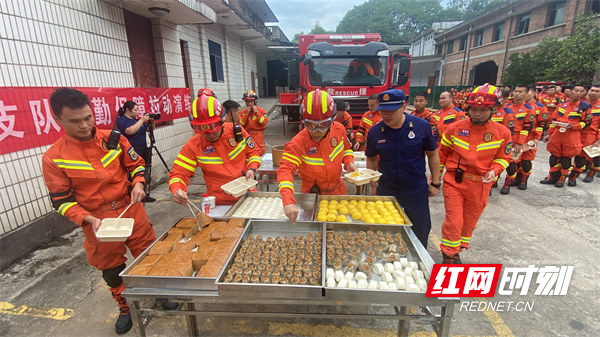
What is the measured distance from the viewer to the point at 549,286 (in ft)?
10.6

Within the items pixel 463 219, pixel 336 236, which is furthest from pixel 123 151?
pixel 463 219

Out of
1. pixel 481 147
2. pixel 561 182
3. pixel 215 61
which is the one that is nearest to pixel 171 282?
pixel 481 147

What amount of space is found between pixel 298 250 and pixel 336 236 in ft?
1.20

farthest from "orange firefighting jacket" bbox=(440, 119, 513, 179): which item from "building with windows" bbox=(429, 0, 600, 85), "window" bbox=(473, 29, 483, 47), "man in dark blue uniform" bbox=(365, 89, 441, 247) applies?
"window" bbox=(473, 29, 483, 47)

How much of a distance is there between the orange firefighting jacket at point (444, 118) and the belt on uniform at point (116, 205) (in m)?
4.97

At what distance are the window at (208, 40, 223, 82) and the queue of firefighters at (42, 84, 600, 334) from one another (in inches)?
399

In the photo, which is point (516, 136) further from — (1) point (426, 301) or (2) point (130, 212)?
(2) point (130, 212)

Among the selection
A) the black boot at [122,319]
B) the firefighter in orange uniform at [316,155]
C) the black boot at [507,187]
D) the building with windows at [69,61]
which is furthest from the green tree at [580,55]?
the black boot at [122,319]

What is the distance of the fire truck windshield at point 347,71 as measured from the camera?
27.6 ft

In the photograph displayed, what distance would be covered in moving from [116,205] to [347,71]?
7.47 metres

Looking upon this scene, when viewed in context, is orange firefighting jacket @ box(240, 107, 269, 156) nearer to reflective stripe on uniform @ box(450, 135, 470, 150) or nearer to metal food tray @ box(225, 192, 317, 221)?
metal food tray @ box(225, 192, 317, 221)

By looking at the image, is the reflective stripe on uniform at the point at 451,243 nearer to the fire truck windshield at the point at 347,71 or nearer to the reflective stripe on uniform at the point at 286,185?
the reflective stripe on uniform at the point at 286,185

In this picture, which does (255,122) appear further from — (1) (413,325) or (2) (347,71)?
(1) (413,325)

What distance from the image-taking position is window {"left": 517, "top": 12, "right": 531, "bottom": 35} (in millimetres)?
19828
